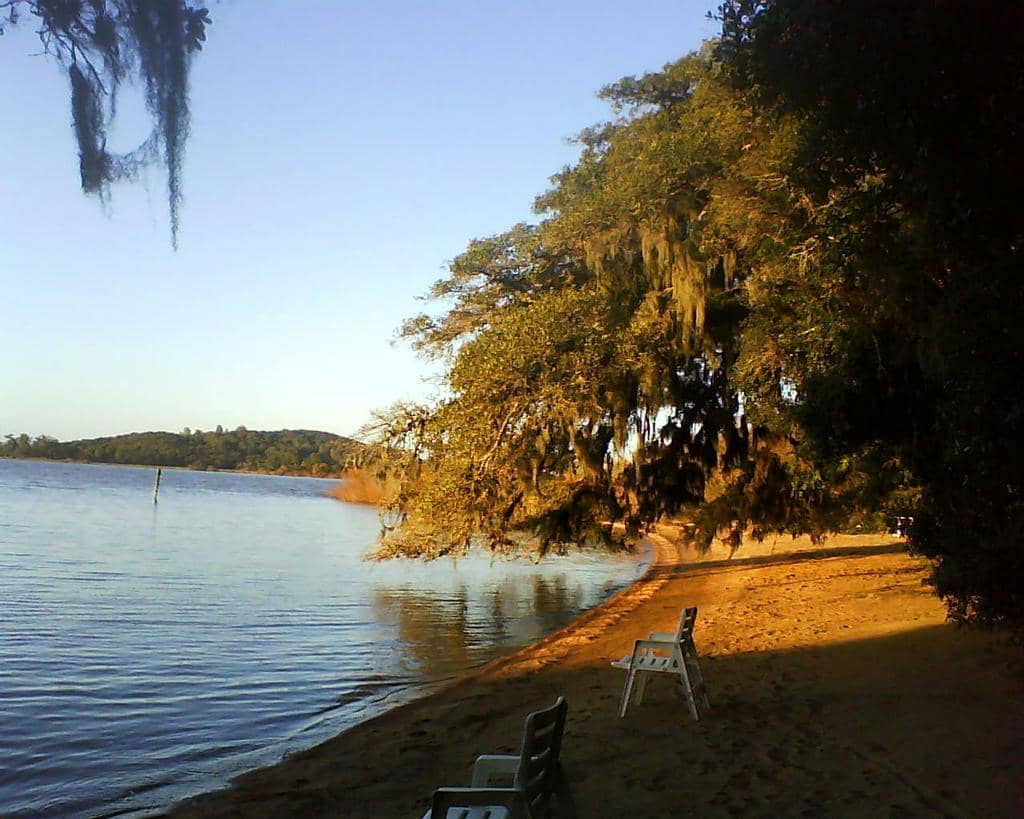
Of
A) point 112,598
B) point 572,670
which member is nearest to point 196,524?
point 112,598

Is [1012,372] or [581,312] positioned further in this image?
[581,312]

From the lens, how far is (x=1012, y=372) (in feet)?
14.8

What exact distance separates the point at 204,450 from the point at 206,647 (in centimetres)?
13668

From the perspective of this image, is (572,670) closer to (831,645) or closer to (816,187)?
(831,645)

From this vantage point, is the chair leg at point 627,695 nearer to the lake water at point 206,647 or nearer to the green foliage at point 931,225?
the green foliage at point 931,225

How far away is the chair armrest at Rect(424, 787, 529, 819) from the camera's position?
3.47 metres

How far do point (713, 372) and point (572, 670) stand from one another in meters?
5.85

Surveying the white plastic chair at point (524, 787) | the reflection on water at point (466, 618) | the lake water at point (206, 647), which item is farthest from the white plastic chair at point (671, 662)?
the reflection on water at point (466, 618)

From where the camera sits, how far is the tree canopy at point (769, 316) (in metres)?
5.01

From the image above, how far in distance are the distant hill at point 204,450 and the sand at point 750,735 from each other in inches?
4891

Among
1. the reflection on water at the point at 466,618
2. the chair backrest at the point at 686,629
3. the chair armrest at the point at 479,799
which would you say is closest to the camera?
the chair armrest at the point at 479,799

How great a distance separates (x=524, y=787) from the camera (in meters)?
3.79

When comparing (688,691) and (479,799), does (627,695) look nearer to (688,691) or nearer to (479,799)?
(688,691)

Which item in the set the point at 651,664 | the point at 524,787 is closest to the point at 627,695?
the point at 651,664
